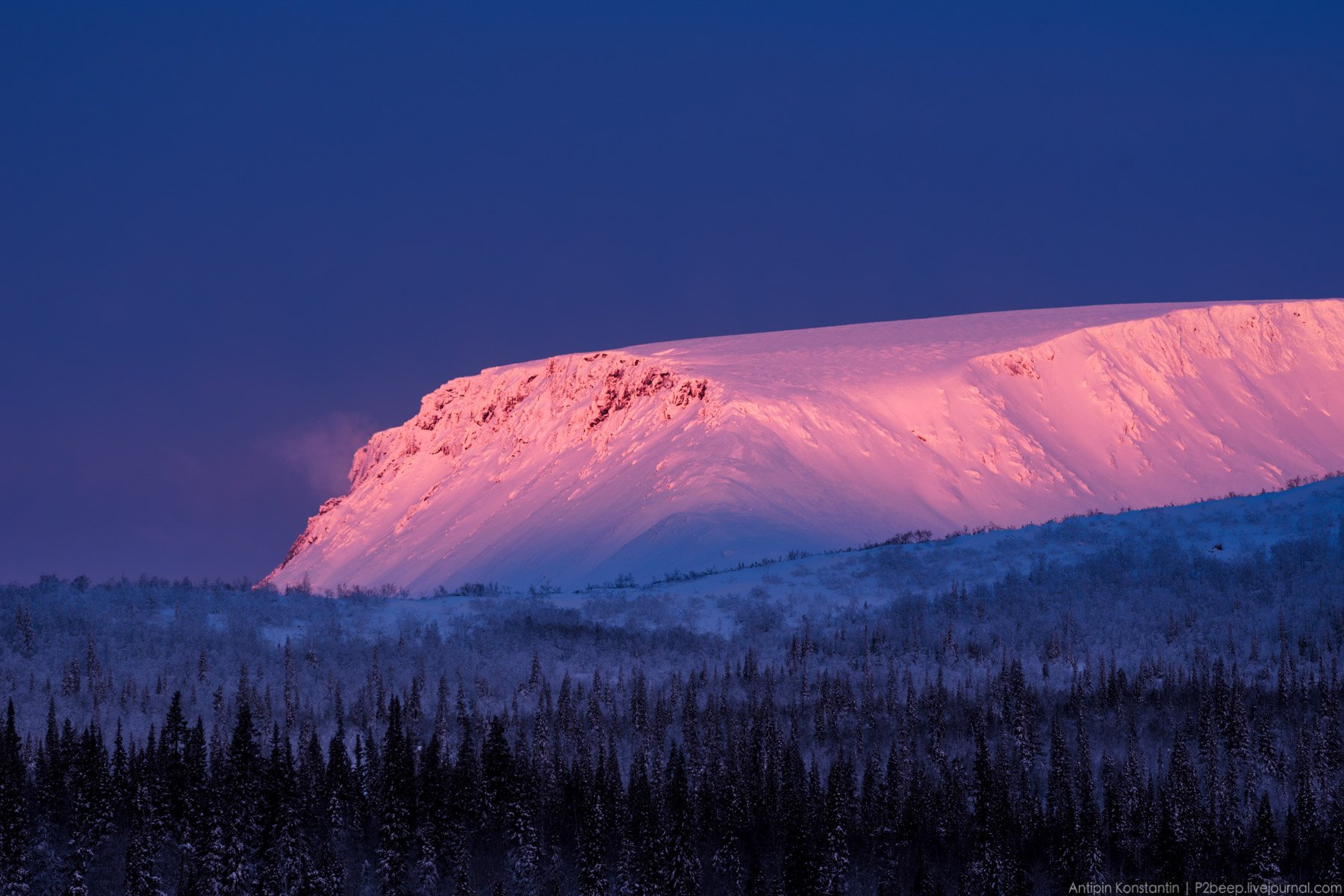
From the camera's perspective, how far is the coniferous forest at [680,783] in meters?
123

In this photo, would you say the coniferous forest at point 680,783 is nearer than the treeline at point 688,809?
No

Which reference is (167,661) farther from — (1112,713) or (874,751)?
(1112,713)

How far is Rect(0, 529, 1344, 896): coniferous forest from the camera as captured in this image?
12275cm

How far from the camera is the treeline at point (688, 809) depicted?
122125mm

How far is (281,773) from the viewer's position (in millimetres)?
128500

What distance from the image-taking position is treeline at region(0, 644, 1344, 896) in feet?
401

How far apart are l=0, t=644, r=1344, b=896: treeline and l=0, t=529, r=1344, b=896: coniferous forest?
0.78 feet

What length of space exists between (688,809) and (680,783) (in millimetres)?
2850

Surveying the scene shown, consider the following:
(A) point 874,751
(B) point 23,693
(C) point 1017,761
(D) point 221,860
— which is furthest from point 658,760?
(B) point 23,693

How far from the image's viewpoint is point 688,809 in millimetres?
126250

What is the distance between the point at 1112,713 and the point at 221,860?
238 feet

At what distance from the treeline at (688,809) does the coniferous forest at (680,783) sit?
0.24m

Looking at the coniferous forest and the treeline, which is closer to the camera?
the treeline

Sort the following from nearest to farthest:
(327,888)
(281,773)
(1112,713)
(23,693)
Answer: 1. (327,888)
2. (281,773)
3. (1112,713)
4. (23,693)
